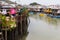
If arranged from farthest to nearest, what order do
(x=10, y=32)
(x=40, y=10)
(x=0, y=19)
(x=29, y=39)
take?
(x=40, y=10) → (x=29, y=39) → (x=10, y=32) → (x=0, y=19)

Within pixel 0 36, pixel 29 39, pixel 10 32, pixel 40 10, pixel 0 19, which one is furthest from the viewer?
pixel 40 10

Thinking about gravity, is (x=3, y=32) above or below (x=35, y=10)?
above

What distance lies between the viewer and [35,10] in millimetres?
54594

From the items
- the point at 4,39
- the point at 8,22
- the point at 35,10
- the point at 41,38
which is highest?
the point at 8,22

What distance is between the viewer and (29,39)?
54.6 ft

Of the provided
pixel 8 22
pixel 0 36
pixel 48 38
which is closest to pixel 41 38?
pixel 48 38

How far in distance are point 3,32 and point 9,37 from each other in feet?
5.08

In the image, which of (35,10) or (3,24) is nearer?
(3,24)

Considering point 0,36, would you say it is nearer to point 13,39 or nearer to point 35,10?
point 13,39

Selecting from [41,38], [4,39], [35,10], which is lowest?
[35,10]

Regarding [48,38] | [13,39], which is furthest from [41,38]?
[13,39]

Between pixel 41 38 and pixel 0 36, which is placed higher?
pixel 0 36

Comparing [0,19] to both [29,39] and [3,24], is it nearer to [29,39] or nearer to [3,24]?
[3,24]

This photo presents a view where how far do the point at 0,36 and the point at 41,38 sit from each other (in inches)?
231
